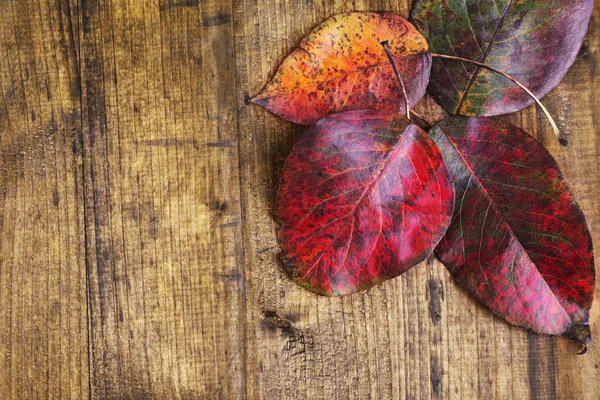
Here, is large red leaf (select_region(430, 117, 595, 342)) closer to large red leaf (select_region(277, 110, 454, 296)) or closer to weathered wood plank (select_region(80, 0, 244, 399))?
large red leaf (select_region(277, 110, 454, 296))

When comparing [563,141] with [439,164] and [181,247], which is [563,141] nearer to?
[439,164]

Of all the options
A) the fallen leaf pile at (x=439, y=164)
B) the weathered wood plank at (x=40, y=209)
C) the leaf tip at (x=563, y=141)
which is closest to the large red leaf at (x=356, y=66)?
the fallen leaf pile at (x=439, y=164)

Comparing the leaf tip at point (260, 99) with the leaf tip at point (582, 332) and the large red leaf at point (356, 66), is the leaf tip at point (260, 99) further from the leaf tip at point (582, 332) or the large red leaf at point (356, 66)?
the leaf tip at point (582, 332)

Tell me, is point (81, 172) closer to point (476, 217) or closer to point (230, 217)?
point (230, 217)

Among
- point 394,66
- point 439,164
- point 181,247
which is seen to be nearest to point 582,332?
point 439,164

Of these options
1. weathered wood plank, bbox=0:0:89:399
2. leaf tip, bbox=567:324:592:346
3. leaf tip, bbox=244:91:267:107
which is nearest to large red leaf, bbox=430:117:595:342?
leaf tip, bbox=567:324:592:346

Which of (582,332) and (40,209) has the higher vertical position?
(40,209)

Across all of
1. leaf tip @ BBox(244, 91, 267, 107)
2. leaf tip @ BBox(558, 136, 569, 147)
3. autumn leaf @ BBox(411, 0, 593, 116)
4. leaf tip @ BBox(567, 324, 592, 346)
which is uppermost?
autumn leaf @ BBox(411, 0, 593, 116)
